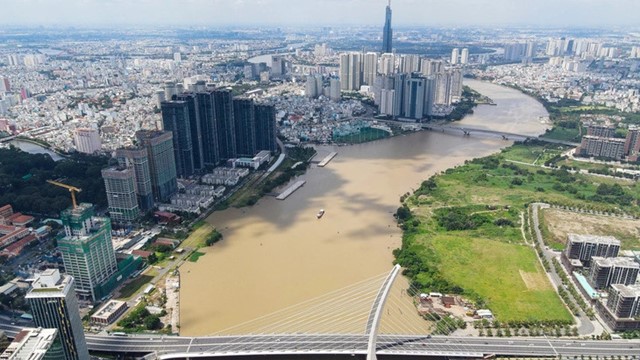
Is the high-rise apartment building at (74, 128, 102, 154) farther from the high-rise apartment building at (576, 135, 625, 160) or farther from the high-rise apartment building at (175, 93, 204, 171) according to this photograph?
the high-rise apartment building at (576, 135, 625, 160)

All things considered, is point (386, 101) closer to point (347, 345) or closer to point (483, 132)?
point (483, 132)

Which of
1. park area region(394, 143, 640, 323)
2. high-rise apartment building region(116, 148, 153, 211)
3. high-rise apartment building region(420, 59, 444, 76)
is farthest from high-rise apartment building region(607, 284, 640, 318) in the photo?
high-rise apartment building region(420, 59, 444, 76)

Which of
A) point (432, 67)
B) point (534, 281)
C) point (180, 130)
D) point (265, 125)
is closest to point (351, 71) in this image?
point (432, 67)

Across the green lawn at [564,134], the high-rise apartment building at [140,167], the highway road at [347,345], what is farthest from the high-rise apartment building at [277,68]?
the highway road at [347,345]

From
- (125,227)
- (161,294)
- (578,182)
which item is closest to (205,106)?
(125,227)

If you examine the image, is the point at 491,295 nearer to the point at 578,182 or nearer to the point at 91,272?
the point at 91,272

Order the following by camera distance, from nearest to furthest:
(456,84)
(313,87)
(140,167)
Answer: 1. (140,167)
2. (313,87)
3. (456,84)

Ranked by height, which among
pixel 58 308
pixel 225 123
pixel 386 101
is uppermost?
pixel 225 123
